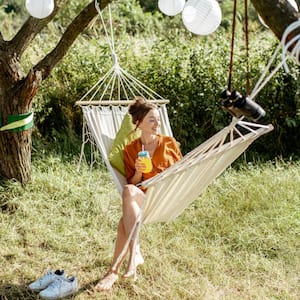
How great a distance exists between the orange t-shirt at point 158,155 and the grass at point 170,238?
1.65ft

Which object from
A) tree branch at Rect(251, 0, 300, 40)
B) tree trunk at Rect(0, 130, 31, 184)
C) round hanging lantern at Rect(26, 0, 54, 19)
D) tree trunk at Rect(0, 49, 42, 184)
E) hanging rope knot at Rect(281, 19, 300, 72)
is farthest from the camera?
tree trunk at Rect(0, 130, 31, 184)

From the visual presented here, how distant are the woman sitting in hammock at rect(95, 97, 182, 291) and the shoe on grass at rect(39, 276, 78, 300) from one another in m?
0.11

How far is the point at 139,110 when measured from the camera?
10.3ft

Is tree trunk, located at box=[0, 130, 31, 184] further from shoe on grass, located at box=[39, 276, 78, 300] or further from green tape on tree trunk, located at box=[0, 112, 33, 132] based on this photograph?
shoe on grass, located at box=[39, 276, 78, 300]

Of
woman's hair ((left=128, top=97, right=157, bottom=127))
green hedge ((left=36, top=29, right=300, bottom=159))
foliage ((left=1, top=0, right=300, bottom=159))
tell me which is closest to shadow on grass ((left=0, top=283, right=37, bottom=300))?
woman's hair ((left=128, top=97, right=157, bottom=127))

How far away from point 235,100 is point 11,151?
1873mm

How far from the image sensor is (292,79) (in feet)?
16.5

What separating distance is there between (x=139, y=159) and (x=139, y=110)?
0.29 m

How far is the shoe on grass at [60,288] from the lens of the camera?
2.84m

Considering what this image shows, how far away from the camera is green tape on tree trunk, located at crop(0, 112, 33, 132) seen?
367cm

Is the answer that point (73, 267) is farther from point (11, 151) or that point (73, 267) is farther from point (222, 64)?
point (222, 64)

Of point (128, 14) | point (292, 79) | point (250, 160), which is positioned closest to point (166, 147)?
point (250, 160)

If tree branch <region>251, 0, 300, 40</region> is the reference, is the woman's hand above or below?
below

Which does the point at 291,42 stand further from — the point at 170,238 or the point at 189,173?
the point at 170,238
